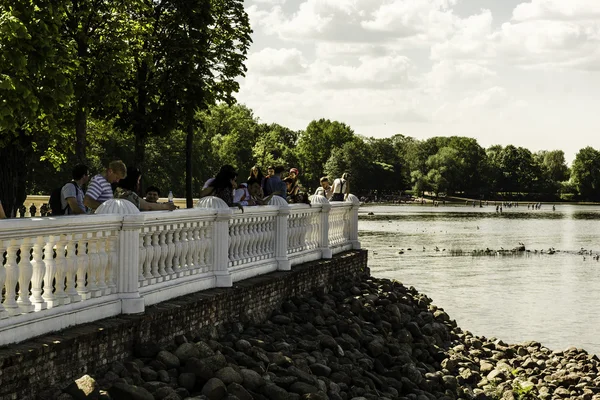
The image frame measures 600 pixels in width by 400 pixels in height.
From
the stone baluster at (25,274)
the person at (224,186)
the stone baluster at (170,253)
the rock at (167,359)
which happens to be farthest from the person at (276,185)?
the stone baluster at (25,274)

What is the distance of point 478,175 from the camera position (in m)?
192

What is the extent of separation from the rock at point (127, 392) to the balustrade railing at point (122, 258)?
2.90ft

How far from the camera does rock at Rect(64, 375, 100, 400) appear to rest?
853cm

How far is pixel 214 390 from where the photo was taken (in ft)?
31.4

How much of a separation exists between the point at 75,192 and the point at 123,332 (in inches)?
92.5

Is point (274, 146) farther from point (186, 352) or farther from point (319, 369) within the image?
point (186, 352)

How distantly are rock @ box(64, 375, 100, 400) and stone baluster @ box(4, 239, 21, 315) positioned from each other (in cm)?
90

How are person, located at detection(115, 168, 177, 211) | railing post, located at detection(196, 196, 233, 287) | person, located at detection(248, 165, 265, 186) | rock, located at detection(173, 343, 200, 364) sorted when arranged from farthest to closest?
person, located at detection(248, 165, 265, 186) < railing post, located at detection(196, 196, 233, 287) < person, located at detection(115, 168, 177, 211) < rock, located at detection(173, 343, 200, 364)

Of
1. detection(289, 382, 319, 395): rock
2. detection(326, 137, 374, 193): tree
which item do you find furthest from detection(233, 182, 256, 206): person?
detection(326, 137, 374, 193): tree

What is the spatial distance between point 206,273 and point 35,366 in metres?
4.91

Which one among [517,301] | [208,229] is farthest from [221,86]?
[208,229]

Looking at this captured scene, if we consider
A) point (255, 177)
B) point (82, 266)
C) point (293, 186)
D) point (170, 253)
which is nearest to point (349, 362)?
point (170, 253)

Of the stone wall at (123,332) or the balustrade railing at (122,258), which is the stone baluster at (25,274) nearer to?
the balustrade railing at (122,258)

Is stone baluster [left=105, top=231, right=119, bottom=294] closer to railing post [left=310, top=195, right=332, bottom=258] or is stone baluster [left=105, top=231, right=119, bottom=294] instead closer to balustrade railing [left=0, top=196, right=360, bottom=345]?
balustrade railing [left=0, top=196, right=360, bottom=345]
